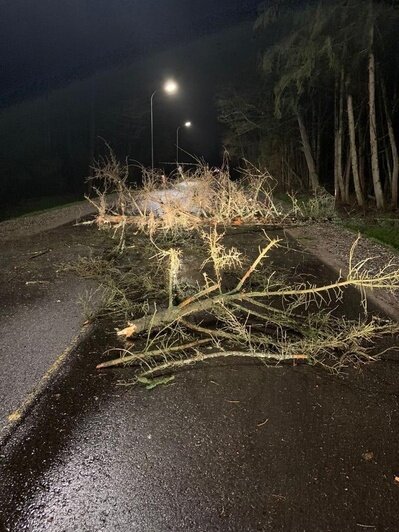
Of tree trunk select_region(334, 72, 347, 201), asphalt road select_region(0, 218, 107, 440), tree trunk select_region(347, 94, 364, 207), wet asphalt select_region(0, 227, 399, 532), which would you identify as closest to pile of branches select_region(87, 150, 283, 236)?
asphalt road select_region(0, 218, 107, 440)

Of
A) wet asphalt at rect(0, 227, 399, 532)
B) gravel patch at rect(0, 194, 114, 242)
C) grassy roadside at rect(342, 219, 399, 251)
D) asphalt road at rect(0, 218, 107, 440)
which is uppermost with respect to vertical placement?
wet asphalt at rect(0, 227, 399, 532)

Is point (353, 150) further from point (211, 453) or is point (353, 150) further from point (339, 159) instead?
point (211, 453)

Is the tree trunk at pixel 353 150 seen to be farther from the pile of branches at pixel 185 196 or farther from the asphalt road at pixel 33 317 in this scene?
the asphalt road at pixel 33 317

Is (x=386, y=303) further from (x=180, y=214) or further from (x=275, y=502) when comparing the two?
(x=180, y=214)

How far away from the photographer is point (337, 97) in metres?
20.9

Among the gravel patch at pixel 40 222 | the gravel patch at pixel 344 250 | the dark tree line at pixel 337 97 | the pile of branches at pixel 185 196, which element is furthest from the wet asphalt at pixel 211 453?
the dark tree line at pixel 337 97

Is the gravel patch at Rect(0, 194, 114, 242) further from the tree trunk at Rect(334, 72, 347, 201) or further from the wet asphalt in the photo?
the tree trunk at Rect(334, 72, 347, 201)

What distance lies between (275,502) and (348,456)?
0.92m

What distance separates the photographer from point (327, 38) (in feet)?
48.4

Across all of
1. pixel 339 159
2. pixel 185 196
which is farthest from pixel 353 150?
pixel 185 196

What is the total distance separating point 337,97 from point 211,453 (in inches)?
831

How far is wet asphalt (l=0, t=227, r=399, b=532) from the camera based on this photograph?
125 inches

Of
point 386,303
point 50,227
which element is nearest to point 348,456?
point 386,303

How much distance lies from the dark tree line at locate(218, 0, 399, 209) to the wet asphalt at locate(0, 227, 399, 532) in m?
13.9
